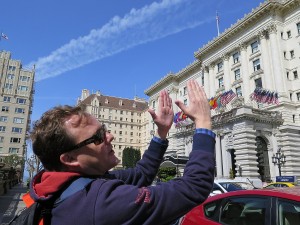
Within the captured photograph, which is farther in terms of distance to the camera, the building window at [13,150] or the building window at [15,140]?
the building window at [15,140]

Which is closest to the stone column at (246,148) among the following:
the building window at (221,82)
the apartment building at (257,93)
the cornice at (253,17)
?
the apartment building at (257,93)

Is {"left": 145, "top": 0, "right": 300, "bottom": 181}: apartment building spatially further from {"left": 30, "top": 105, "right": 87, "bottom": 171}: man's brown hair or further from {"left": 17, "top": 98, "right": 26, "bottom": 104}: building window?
{"left": 17, "top": 98, "right": 26, "bottom": 104}: building window

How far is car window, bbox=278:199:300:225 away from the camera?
11.4 ft

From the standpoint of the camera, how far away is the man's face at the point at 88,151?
1.79m

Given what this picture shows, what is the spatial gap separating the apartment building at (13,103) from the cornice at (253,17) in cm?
5407

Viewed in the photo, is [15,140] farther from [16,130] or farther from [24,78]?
[24,78]

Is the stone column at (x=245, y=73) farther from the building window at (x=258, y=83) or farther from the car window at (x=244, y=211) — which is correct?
the car window at (x=244, y=211)

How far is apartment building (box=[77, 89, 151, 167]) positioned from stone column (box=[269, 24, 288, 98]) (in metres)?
66.0

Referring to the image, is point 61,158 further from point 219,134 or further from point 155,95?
point 155,95

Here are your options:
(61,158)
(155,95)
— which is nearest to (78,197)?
(61,158)

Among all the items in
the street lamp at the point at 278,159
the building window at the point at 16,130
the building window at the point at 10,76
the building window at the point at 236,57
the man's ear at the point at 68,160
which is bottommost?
the man's ear at the point at 68,160

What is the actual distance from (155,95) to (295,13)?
35513 mm

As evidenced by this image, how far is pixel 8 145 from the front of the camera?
7431cm

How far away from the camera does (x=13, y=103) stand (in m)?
79.1
